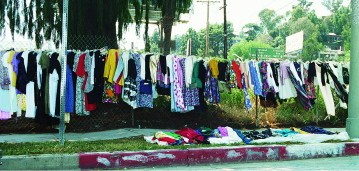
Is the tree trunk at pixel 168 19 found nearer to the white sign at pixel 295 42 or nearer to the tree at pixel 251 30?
the white sign at pixel 295 42

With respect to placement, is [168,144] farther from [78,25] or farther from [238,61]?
Answer: [78,25]

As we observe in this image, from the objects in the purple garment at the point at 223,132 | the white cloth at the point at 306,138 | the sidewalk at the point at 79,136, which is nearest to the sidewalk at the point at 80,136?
the sidewalk at the point at 79,136

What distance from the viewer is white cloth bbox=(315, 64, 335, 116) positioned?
10930 mm

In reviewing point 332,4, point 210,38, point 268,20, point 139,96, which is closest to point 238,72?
point 139,96

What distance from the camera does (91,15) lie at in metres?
10.3

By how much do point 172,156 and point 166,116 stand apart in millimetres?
4183

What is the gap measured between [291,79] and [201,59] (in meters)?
2.60

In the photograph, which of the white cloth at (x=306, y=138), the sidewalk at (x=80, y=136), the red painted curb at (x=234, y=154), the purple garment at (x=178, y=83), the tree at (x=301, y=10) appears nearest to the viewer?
Result: the red painted curb at (x=234, y=154)

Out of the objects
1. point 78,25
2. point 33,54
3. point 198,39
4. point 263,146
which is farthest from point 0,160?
point 198,39

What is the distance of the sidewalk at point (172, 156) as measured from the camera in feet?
19.5

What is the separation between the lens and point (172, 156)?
21.5ft

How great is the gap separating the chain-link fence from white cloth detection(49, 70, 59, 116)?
0.87 meters

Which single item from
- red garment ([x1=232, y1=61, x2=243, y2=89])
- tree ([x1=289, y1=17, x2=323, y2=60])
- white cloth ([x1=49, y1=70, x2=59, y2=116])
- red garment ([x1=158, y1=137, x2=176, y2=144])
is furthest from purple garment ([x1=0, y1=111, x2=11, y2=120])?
tree ([x1=289, y1=17, x2=323, y2=60])

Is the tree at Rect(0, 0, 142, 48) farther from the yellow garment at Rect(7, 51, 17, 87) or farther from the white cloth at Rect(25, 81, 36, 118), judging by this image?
the white cloth at Rect(25, 81, 36, 118)
